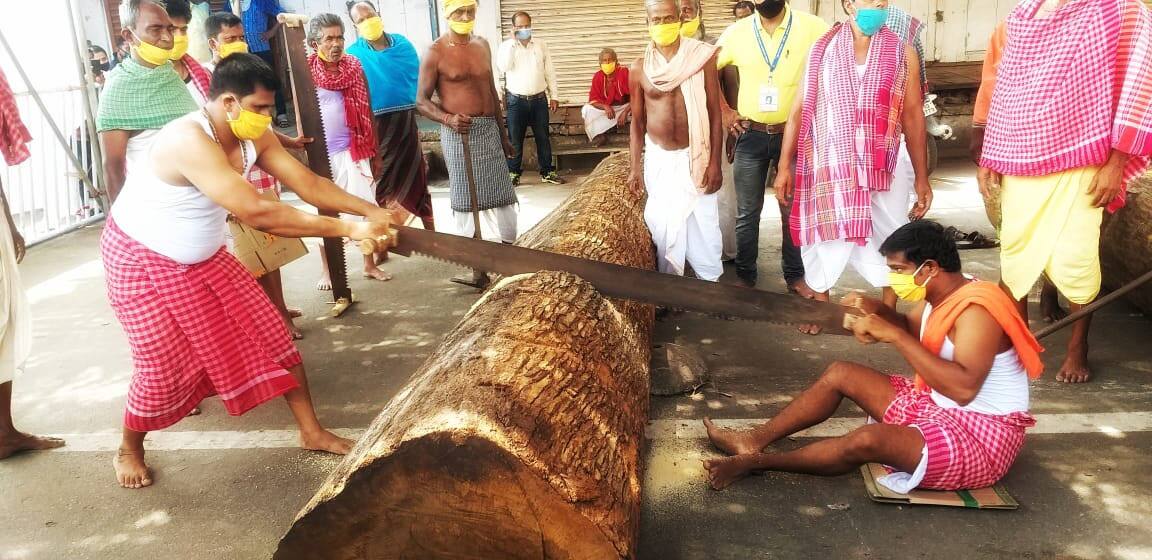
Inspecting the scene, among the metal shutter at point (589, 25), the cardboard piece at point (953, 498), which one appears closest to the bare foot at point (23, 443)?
the cardboard piece at point (953, 498)

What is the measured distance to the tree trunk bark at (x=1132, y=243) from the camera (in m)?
3.98

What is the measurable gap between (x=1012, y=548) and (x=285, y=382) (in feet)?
8.63

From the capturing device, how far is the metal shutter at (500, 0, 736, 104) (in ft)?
33.8

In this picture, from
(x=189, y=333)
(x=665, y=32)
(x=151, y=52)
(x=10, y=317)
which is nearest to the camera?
(x=189, y=333)

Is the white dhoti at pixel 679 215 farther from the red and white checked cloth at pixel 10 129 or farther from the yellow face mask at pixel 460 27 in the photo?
the red and white checked cloth at pixel 10 129

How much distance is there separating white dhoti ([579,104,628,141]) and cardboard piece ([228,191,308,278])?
593 centimetres

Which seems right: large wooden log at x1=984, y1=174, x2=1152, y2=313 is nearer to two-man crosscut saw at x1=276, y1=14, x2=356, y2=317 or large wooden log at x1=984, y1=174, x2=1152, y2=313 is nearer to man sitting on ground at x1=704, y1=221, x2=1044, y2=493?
man sitting on ground at x1=704, y1=221, x2=1044, y2=493

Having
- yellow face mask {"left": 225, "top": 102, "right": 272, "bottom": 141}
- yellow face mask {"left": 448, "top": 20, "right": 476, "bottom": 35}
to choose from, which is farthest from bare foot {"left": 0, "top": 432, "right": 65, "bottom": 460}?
yellow face mask {"left": 448, "top": 20, "right": 476, "bottom": 35}

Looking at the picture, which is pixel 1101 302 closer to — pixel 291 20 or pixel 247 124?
pixel 247 124

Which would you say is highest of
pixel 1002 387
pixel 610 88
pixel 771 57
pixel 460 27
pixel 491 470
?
pixel 460 27

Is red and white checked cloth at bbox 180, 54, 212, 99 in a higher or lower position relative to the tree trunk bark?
higher

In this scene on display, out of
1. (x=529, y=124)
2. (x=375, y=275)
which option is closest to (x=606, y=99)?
(x=529, y=124)

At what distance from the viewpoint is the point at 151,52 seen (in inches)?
144

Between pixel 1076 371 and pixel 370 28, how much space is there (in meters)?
4.84
